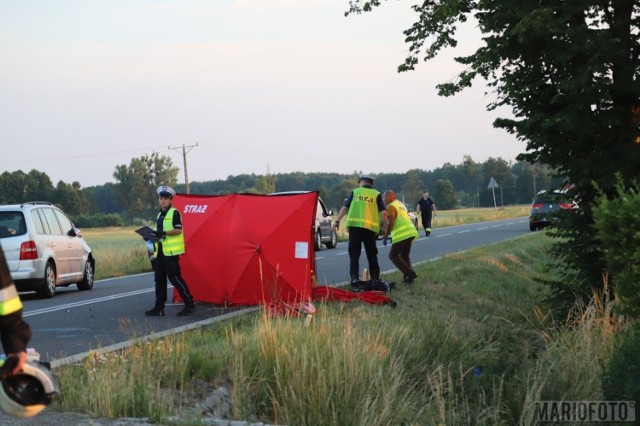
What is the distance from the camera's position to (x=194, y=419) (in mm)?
6844

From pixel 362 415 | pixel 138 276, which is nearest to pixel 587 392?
pixel 362 415

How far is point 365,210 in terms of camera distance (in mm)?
16031

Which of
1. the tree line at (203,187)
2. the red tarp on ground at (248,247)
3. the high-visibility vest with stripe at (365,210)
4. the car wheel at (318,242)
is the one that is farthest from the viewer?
the tree line at (203,187)

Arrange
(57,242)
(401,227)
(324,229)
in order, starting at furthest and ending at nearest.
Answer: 1. (324,229)
2. (57,242)
3. (401,227)

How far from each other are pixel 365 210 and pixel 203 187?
4230 inches

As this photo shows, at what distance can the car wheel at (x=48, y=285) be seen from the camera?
18.0 meters

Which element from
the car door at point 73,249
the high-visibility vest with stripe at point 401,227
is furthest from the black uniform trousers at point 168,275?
the car door at point 73,249

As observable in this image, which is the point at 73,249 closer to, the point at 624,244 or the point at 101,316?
the point at 101,316

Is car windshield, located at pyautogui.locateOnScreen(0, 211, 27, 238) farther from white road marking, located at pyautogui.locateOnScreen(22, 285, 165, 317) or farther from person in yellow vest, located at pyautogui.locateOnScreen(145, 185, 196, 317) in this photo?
person in yellow vest, located at pyautogui.locateOnScreen(145, 185, 196, 317)

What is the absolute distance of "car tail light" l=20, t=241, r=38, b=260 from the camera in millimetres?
17688

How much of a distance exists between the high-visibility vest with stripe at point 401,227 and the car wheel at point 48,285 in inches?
235

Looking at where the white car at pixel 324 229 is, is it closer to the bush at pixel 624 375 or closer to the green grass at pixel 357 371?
the green grass at pixel 357 371

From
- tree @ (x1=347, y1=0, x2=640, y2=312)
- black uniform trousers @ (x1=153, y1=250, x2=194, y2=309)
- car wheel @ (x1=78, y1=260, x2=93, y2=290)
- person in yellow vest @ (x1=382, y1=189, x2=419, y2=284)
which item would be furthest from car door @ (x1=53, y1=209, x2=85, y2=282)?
tree @ (x1=347, y1=0, x2=640, y2=312)

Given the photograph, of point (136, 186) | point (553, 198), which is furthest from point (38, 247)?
point (136, 186)
